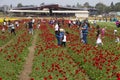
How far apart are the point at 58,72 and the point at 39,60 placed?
178 inches

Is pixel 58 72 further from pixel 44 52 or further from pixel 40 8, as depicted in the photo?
pixel 40 8

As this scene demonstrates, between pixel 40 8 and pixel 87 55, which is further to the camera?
pixel 40 8

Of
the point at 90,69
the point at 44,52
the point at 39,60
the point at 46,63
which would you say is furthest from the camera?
the point at 44,52

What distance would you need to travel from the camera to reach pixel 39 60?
727 inches

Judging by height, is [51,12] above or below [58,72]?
below

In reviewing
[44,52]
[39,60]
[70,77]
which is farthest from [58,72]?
[44,52]

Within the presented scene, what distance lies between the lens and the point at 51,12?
137625 millimetres

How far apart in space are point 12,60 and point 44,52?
343 cm

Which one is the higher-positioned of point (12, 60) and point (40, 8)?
point (12, 60)

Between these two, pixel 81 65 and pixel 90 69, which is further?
pixel 81 65

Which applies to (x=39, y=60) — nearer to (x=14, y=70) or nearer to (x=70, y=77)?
(x=14, y=70)

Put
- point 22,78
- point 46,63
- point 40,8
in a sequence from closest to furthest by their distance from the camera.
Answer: point 22,78 < point 46,63 < point 40,8

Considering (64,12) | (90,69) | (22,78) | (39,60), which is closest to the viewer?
(22,78)

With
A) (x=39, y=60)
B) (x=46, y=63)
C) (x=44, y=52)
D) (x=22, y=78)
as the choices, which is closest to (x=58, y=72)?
(x=22, y=78)
